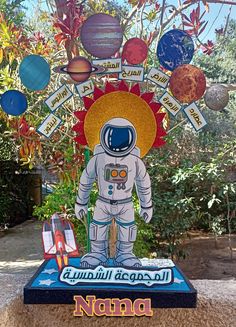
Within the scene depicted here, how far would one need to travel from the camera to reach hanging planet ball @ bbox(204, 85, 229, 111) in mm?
2674

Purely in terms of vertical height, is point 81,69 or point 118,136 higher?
point 81,69

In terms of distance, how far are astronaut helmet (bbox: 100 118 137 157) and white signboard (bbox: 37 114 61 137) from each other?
12.8 inches

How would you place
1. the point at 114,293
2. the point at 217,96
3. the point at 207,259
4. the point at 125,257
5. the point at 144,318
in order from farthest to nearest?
the point at 207,259, the point at 217,96, the point at 125,257, the point at 144,318, the point at 114,293

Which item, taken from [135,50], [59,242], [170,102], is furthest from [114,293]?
[135,50]

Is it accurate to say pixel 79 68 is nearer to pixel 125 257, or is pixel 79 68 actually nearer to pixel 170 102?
pixel 170 102

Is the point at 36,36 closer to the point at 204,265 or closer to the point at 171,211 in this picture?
the point at 171,211

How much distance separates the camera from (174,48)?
2615mm

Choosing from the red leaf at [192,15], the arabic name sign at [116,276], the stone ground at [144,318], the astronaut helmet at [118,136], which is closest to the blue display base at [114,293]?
the arabic name sign at [116,276]

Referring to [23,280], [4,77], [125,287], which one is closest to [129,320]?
[125,287]

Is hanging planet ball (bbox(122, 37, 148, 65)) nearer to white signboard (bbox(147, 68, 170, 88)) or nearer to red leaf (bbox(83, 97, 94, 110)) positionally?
white signboard (bbox(147, 68, 170, 88))

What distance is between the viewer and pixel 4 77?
10.6 ft

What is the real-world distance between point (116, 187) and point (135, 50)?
86 cm

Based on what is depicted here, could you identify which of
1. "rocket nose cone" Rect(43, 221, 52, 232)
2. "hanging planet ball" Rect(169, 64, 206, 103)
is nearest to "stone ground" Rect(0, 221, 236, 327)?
"rocket nose cone" Rect(43, 221, 52, 232)

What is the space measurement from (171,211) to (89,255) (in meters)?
2.26
